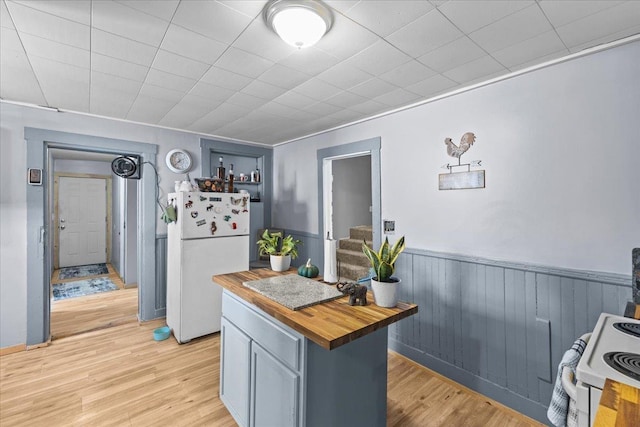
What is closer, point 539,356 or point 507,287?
point 539,356

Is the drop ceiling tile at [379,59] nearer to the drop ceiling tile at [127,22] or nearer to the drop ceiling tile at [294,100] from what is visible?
the drop ceiling tile at [294,100]

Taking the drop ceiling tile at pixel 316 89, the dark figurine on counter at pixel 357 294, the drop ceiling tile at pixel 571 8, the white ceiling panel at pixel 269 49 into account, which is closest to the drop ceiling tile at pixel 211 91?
the white ceiling panel at pixel 269 49

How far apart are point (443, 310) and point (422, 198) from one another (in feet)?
3.17

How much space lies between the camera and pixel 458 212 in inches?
92.1

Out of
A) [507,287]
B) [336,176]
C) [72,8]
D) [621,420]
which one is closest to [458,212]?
[507,287]

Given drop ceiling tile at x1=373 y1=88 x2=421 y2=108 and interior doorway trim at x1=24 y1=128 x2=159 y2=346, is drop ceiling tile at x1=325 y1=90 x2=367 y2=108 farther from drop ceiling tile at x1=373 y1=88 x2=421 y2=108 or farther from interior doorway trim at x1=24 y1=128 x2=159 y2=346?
interior doorway trim at x1=24 y1=128 x2=159 y2=346

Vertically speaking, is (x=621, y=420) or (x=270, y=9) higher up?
(x=270, y=9)

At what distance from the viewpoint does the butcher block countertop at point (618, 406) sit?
0.68m

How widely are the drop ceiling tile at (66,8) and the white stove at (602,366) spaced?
2399mm

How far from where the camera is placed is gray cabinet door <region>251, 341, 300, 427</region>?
1.33 metres

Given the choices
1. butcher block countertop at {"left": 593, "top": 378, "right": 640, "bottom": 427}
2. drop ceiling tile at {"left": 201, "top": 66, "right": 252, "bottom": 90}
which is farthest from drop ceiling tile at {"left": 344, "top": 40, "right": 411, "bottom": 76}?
butcher block countertop at {"left": 593, "top": 378, "right": 640, "bottom": 427}

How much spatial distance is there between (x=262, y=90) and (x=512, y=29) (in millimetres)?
1685

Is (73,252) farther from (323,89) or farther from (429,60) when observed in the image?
(429,60)

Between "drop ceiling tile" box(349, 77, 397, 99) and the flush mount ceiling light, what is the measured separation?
756 millimetres
